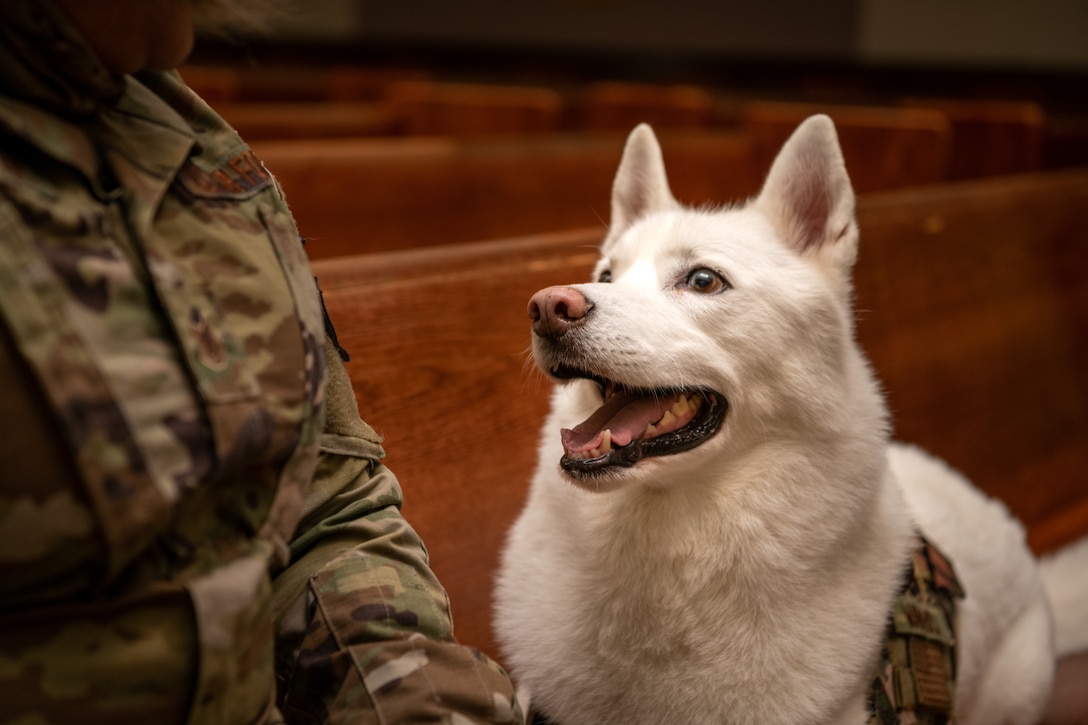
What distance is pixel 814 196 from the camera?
135cm

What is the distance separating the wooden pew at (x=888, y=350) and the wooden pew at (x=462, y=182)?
2.22 ft

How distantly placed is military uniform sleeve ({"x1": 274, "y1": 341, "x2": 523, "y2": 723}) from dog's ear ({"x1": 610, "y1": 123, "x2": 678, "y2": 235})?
24.7 inches

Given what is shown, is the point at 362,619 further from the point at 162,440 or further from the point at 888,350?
the point at 888,350

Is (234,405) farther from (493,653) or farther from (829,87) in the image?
(829,87)

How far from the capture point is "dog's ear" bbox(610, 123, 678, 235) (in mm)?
1445

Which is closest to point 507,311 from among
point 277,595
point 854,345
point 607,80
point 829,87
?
point 854,345

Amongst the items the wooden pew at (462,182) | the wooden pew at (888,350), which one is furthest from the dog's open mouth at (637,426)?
the wooden pew at (462,182)

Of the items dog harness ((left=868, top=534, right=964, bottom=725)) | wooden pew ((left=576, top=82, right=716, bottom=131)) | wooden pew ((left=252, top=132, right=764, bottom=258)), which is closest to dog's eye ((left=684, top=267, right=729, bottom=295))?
dog harness ((left=868, top=534, right=964, bottom=725))

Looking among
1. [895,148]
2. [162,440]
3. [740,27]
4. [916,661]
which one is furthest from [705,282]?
[740,27]

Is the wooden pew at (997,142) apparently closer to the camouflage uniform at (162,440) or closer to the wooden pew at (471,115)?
the wooden pew at (471,115)

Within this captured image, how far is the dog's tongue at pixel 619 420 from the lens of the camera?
1.18 metres

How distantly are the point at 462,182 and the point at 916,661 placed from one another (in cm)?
222

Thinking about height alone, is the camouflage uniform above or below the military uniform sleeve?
above

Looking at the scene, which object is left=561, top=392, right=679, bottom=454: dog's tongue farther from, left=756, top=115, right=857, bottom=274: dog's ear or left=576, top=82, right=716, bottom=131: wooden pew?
left=576, top=82, right=716, bottom=131: wooden pew
